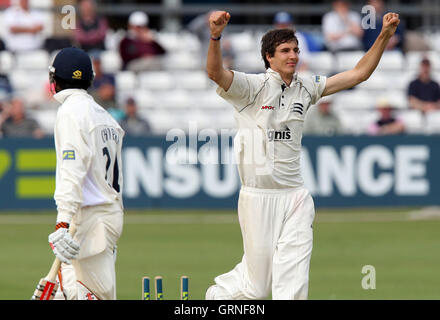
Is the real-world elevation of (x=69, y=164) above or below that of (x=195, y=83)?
below

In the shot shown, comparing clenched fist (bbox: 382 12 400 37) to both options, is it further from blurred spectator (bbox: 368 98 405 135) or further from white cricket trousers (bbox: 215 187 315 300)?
blurred spectator (bbox: 368 98 405 135)

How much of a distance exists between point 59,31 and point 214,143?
6.59 m

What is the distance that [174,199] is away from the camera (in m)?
19.1

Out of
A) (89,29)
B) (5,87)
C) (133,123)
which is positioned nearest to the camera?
(133,123)

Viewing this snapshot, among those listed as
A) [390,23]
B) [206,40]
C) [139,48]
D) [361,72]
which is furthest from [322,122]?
[390,23]

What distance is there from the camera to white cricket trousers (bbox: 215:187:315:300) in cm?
814

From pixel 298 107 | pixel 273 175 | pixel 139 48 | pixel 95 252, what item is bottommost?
pixel 95 252

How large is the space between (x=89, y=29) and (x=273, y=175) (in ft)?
44.8

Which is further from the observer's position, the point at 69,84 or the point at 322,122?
the point at 322,122

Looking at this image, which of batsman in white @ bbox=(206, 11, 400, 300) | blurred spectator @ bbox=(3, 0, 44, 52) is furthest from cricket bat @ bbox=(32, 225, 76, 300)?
blurred spectator @ bbox=(3, 0, 44, 52)

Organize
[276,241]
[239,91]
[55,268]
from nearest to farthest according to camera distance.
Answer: [55,268]
[239,91]
[276,241]

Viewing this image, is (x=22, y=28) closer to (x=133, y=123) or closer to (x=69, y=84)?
(x=133, y=123)

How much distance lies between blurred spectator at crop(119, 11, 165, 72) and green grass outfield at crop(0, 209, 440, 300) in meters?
4.03

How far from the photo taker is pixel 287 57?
327 inches
